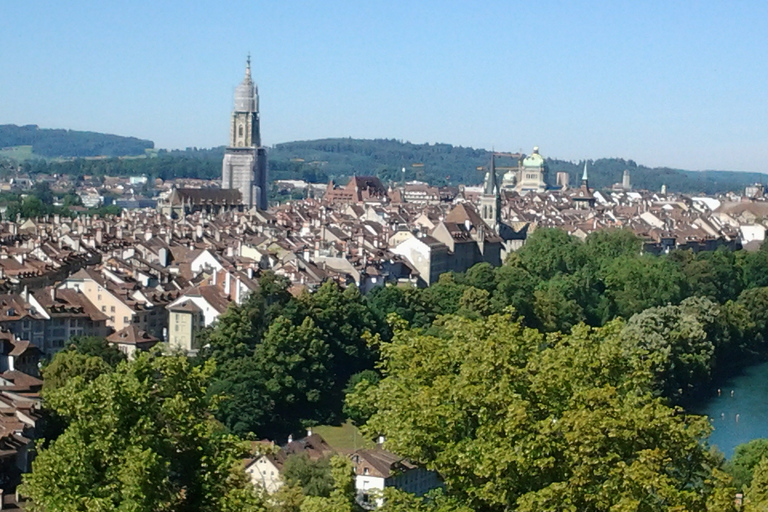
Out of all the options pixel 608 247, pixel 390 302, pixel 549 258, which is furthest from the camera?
pixel 608 247

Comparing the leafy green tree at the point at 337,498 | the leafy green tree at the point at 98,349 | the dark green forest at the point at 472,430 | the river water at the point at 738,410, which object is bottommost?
the river water at the point at 738,410

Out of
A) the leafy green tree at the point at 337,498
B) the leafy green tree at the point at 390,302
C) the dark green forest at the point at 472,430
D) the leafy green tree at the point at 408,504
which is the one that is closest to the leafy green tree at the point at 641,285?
the leafy green tree at the point at 390,302

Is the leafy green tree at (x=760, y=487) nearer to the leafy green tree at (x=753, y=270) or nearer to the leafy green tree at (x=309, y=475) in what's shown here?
the leafy green tree at (x=309, y=475)

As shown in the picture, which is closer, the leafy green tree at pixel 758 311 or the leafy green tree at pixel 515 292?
the leafy green tree at pixel 515 292

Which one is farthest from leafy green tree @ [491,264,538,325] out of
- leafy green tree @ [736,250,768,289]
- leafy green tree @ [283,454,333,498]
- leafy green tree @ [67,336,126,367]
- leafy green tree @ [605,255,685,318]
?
leafy green tree @ [283,454,333,498]

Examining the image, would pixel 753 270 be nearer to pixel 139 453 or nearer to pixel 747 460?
pixel 747 460

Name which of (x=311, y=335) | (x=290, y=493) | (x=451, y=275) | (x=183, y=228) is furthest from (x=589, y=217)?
(x=290, y=493)

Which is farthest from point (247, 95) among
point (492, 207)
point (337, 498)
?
point (337, 498)

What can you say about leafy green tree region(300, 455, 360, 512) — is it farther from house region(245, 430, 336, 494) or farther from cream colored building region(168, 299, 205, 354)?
cream colored building region(168, 299, 205, 354)
